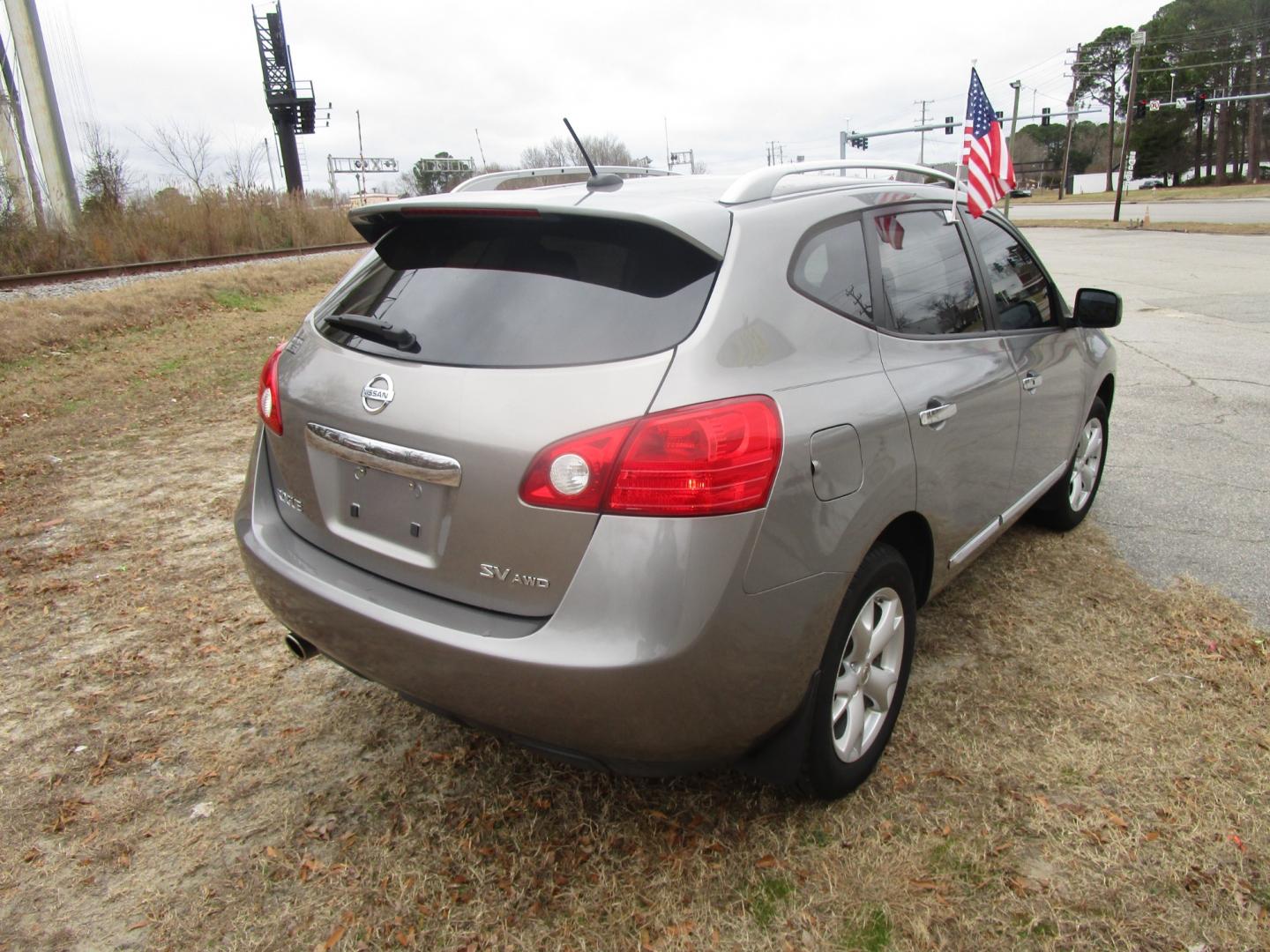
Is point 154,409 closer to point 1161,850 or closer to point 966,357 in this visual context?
point 966,357

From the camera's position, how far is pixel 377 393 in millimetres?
2189

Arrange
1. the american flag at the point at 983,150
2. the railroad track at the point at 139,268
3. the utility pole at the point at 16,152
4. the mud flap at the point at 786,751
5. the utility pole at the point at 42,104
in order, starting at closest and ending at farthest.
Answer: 1. the mud flap at the point at 786,751
2. the american flag at the point at 983,150
3. the railroad track at the point at 139,268
4. the utility pole at the point at 16,152
5. the utility pole at the point at 42,104

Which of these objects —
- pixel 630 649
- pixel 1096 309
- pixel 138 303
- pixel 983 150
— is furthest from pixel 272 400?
pixel 138 303

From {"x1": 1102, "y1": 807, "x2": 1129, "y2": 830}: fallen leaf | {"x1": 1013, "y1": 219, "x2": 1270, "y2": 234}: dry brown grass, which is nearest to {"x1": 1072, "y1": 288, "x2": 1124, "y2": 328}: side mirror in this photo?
{"x1": 1102, "y1": 807, "x2": 1129, "y2": 830}: fallen leaf

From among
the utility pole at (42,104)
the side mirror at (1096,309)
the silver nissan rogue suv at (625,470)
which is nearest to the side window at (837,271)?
the silver nissan rogue suv at (625,470)

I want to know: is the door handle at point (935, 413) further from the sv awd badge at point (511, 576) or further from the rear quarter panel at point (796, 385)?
the sv awd badge at point (511, 576)

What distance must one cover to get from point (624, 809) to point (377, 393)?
1.36 meters

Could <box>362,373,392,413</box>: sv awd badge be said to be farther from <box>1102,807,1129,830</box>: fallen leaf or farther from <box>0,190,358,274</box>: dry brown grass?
<box>0,190,358,274</box>: dry brown grass

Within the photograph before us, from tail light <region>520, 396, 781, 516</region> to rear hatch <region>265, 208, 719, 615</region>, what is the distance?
0.04 m

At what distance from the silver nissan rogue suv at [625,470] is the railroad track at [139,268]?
14565 millimetres

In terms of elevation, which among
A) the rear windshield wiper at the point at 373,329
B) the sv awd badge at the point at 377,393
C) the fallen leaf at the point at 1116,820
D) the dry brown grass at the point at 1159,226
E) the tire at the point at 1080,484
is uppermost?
the rear windshield wiper at the point at 373,329

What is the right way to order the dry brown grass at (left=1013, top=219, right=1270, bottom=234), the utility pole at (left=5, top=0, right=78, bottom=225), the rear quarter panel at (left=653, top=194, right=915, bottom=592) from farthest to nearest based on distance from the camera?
the dry brown grass at (left=1013, top=219, right=1270, bottom=234)
the utility pole at (left=5, top=0, right=78, bottom=225)
the rear quarter panel at (left=653, top=194, right=915, bottom=592)

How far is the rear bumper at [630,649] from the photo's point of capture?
1.87 m

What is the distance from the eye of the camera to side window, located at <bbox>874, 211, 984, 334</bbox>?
2740 mm
